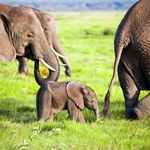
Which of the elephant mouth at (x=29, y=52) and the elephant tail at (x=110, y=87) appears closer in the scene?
the elephant tail at (x=110, y=87)

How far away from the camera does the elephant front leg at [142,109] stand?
8.20 metres

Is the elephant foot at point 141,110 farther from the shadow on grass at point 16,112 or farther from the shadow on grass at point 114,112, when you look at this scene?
the shadow on grass at point 16,112

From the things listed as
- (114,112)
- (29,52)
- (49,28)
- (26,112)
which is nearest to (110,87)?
(114,112)

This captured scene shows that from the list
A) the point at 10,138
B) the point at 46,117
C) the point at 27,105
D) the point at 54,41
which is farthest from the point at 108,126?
the point at 54,41

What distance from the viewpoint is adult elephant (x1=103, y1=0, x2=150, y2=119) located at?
324 inches

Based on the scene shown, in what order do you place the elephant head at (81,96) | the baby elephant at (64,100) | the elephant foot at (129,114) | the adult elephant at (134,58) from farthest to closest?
the elephant foot at (129,114) → the adult elephant at (134,58) → the elephant head at (81,96) → the baby elephant at (64,100)

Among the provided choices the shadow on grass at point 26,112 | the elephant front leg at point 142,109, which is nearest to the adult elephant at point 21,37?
the shadow on grass at point 26,112

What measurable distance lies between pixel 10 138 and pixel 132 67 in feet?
8.46

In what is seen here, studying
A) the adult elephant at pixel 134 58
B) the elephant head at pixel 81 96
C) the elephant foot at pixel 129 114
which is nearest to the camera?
the elephant head at pixel 81 96

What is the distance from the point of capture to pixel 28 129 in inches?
284

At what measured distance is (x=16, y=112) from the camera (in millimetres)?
9070

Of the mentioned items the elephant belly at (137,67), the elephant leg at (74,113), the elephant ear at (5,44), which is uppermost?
the elephant ear at (5,44)

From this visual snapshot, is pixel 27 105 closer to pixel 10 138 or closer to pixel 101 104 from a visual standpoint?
pixel 101 104

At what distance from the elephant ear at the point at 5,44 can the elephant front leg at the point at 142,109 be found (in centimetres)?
200
